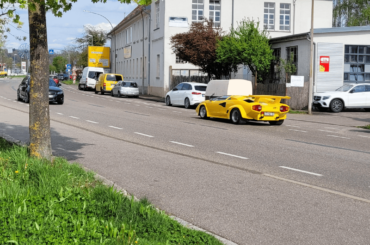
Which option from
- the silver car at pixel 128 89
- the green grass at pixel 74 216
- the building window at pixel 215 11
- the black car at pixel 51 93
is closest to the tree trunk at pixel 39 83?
the green grass at pixel 74 216

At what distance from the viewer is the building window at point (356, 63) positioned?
29.9 metres

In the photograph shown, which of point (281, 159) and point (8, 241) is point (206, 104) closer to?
point (281, 159)

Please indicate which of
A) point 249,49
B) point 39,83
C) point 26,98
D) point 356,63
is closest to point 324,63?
point 356,63

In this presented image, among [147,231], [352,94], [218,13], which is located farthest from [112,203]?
[218,13]

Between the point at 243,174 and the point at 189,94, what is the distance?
2176cm

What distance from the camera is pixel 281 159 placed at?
10.4 metres

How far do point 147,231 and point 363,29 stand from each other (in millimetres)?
27654

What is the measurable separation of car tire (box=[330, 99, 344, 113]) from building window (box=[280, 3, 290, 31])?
19852mm

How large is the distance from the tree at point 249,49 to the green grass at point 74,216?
2659 cm

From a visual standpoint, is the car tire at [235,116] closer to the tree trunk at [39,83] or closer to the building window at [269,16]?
the tree trunk at [39,83]

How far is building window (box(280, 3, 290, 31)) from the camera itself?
4569 centimetres

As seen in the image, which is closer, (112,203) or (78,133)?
(112,203)

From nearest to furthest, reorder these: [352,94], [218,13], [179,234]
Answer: [179,234] → [352,94] → [218,13]

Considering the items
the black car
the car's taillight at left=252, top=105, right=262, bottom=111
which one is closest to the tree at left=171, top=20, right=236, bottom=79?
the black car
